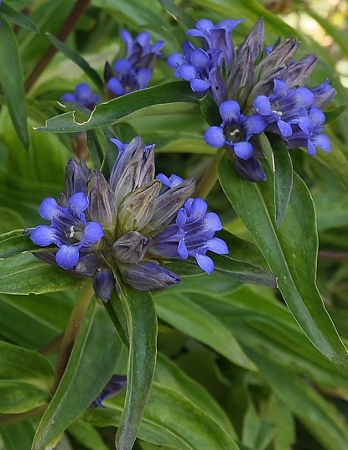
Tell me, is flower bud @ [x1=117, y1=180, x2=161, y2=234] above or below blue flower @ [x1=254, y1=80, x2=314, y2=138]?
below

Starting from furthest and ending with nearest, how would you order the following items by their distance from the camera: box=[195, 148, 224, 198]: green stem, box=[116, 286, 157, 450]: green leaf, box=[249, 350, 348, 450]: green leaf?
box=[249, 350, 348, 450]: green leaf
box=[195, 148, 224, 198]: green stem
box=[116, 286, 157, 450]: green leaf

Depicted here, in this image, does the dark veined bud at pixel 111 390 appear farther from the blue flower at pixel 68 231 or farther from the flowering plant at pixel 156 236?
the blue flower at pixel 68 231

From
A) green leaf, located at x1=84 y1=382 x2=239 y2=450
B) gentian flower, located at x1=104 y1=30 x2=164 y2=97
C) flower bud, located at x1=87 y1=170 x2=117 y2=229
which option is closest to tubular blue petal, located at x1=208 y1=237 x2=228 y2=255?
flower bud, located at x1=87 y1=170 x2=117 y2=229

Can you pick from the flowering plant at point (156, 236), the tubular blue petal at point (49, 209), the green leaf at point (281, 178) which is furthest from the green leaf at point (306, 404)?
the tubular blue petal at point (49, 209)

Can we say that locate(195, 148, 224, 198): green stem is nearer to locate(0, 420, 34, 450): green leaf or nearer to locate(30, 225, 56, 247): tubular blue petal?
locate(30, 225, 56, 247): tubular blue petal

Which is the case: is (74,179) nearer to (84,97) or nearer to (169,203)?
(169,203)

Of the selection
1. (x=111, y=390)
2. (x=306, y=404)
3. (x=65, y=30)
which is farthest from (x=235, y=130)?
(x=306, y=404)
